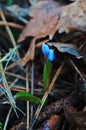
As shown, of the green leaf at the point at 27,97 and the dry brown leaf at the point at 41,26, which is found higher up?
the dry brown leaf at the point at 41,26

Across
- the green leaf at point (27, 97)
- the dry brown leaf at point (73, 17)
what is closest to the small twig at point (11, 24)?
the dry brown leaf at point (73, 17)

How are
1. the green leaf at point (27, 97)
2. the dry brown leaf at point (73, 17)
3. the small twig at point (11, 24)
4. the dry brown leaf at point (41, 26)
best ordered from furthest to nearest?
the small twig at point (11, 24), the dry brown leaf at point (41, 26), the dry brown leaf at point (73, 17), the green leaf at point (27, 97)

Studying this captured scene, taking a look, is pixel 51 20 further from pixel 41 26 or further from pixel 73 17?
pixel 73 17

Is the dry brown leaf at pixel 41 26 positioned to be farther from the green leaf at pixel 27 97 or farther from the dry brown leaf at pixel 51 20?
the green leaf at pixel 27 97

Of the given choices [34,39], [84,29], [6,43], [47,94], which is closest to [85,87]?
[47,94]

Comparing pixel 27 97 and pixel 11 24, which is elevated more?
pixel 11 24

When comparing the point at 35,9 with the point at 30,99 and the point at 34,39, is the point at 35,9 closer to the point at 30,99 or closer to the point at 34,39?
the point at 34,39

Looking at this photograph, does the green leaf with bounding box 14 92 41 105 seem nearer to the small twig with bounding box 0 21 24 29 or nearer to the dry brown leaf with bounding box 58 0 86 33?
the dry brown leaf with bounding box 58 0 86 33

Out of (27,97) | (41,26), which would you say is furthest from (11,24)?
(27,97)

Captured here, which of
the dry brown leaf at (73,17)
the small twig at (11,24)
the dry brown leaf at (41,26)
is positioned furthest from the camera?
the small twig at (11,24)

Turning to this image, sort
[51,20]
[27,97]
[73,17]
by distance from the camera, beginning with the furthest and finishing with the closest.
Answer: [51,20] < [73,17] < [27,97]

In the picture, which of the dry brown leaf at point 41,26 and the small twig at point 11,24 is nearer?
the dry brown leaf at point 41,26

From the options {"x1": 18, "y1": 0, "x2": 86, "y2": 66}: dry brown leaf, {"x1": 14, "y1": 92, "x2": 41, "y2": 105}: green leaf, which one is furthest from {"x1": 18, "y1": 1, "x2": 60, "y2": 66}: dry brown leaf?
{"x1": 14, "y1": 92, "x2": 41, "y2": 105}: green leaf

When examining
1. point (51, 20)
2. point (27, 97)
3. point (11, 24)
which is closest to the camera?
point (27, 97)
